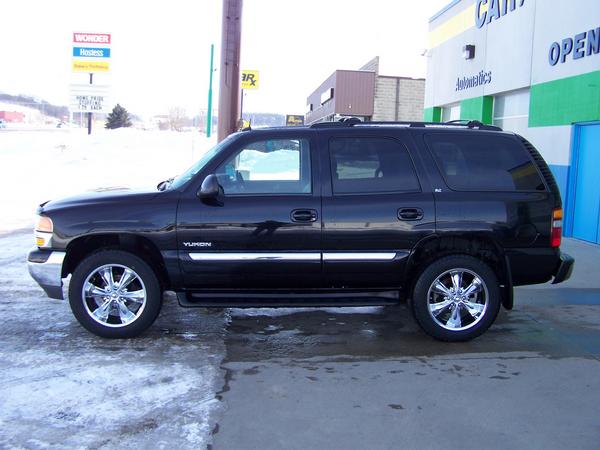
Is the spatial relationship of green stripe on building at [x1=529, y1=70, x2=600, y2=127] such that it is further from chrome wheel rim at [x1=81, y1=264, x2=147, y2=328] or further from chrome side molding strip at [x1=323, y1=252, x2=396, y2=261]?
chrome wheel rim at [x1=81, y1=264, x2=147, y2=328]

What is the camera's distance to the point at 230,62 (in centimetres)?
1021

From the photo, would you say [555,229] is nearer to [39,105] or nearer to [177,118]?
[177,118]

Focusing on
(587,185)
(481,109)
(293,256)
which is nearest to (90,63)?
(481,109)

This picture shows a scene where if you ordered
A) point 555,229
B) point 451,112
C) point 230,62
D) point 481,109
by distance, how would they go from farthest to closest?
1. point 451,112
2. point 481,109
3. point 230,62
4. point 555,229

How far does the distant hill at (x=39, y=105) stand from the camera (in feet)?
333

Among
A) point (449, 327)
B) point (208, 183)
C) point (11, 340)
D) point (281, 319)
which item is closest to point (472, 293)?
point (449, 327)

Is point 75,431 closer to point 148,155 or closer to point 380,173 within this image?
point 380,173

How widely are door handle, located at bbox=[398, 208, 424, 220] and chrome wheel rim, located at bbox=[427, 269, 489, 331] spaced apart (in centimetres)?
59

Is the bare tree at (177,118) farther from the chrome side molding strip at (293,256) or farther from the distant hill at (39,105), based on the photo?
the chrome side molding strip at (293,256)

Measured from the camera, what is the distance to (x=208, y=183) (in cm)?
514

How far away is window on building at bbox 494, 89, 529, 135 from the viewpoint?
Answer: 13.6 m

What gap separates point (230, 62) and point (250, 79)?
10.9 metres

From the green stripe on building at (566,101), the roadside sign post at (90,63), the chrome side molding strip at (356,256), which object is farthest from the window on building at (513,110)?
the roadside sign post at (90,63)

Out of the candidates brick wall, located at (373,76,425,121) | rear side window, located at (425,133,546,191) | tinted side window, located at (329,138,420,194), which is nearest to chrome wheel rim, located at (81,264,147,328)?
tinted side window, located at (329,138,420,194)
